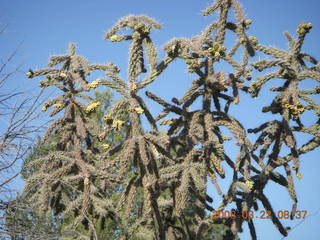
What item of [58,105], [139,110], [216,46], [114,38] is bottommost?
[139,110]

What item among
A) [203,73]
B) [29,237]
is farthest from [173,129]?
[29,237]

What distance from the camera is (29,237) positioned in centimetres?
451

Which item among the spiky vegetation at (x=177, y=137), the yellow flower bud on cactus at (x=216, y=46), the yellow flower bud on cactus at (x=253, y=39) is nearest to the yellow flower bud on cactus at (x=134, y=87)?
the spiky vegetation at (x=177, y=137)

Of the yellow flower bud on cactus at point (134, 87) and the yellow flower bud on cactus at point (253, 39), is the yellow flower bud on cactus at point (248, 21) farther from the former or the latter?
the yellow flower bud on cactus at point (134, 87)

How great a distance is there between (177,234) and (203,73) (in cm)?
264

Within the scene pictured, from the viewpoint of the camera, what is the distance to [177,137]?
6.77 metres

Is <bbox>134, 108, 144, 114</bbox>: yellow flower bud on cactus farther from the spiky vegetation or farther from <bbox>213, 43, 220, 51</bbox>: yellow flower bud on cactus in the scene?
<bbox>213, 43, 220, 51</bbox>: yellow flower bud on cactus

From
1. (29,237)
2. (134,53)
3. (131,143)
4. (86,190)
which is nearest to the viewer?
(29,237)

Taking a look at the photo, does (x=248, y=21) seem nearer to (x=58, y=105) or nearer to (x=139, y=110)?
(x=139, y=110)

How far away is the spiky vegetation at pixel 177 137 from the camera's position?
19.3ft

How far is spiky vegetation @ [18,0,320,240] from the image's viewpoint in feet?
19.3

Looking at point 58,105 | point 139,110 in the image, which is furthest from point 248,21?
point 58,105

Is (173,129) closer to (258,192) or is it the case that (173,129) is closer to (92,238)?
(258,192)

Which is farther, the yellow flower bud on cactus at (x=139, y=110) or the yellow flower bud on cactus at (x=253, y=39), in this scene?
the yellow flower bud on cactus at (x=253, y=39)
